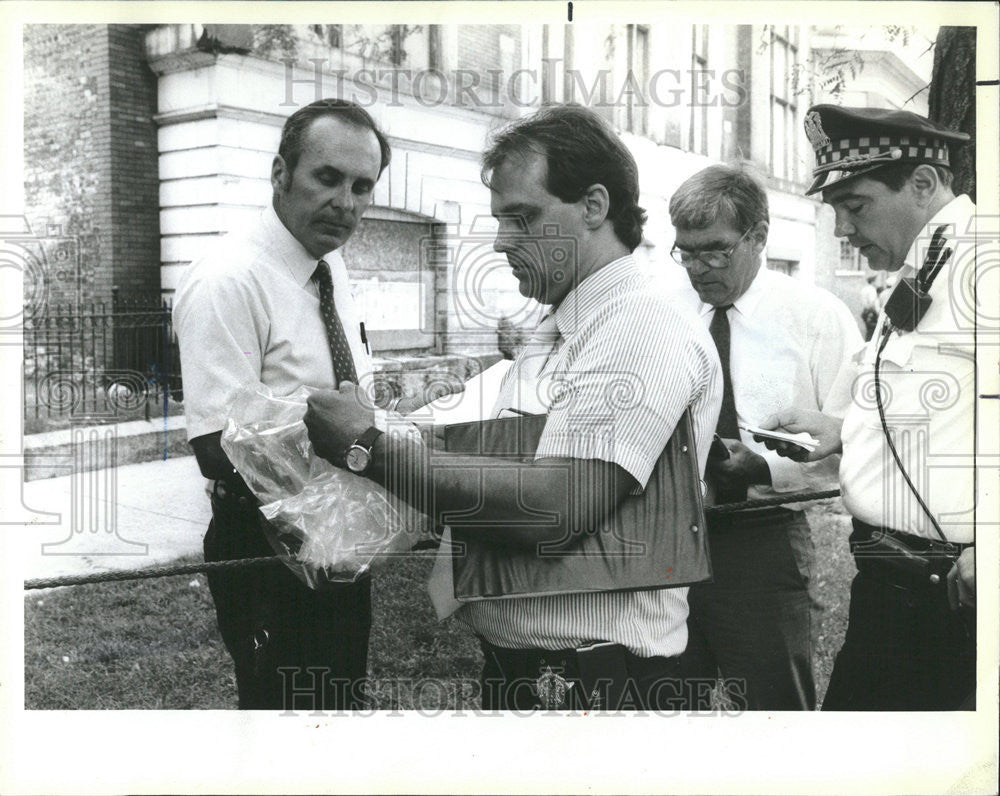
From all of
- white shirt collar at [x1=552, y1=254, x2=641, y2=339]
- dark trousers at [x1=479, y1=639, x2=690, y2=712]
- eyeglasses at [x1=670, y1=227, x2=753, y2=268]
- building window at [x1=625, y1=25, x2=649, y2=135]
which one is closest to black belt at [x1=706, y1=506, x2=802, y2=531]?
dark trousers at [x1=479, y1=639, x2=690, y2=712]

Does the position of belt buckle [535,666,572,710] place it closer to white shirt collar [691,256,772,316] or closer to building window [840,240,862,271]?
white shirt collar [691,256,772,316]

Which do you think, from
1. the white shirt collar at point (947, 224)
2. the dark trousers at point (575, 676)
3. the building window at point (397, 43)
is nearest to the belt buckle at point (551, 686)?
the dark trousers at point (575, 676)

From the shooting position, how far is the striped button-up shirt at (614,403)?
2016mm

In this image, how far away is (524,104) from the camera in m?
2.87

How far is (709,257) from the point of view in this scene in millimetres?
2916

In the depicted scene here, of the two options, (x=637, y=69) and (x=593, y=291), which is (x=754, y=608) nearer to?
(x=593, y=291)

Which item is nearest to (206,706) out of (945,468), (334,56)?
(334,56)

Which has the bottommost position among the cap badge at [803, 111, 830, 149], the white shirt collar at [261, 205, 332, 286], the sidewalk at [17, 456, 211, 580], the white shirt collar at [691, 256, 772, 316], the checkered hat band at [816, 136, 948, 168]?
the sidewalk at [17, 456, 211, 580]

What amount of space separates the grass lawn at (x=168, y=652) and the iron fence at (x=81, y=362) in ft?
1.89

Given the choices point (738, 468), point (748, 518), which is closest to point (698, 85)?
point (738, 468)

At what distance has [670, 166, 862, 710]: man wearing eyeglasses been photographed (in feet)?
9.39

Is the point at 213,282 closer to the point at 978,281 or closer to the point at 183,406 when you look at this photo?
the point at 183,406

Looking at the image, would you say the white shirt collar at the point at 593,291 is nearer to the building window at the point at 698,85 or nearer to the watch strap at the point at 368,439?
the watch strap at the point at 368,439

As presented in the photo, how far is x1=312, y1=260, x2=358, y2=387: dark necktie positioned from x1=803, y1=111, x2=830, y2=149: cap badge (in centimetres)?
158
